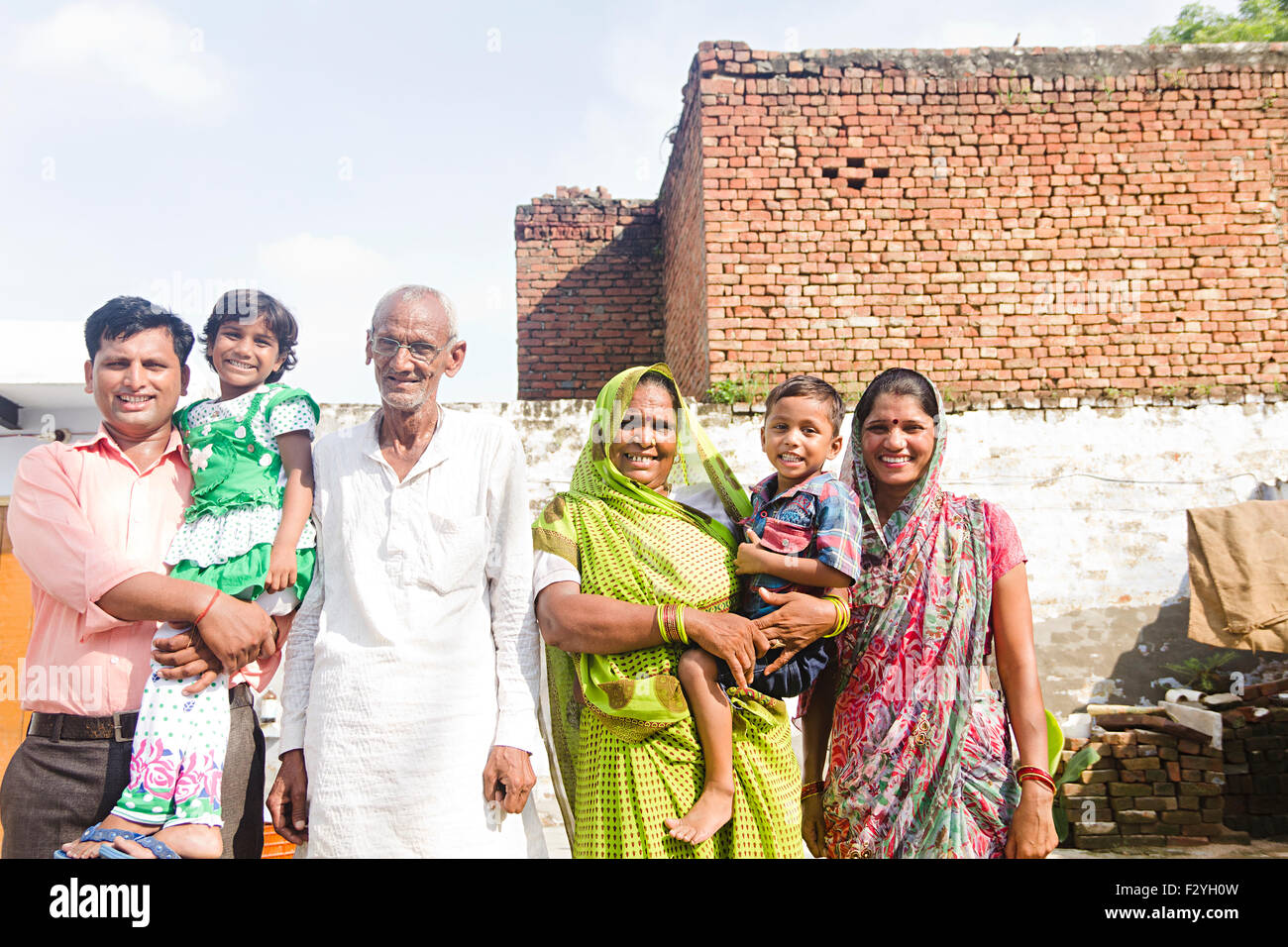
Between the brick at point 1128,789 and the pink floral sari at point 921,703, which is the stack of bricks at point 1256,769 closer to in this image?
the brick at point 1128,789

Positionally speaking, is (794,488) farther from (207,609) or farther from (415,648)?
(207,609)

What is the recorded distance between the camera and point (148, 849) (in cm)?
187

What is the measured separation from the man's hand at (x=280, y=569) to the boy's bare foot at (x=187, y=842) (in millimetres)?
566

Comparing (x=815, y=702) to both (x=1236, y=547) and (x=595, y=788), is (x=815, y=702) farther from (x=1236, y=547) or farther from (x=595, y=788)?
(x=1236, y=547)

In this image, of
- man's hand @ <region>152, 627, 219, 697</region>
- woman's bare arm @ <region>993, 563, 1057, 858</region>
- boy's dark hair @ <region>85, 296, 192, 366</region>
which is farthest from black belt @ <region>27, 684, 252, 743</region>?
Result: woman's bare arm @ <region>993, 563, 1057, 858</region>

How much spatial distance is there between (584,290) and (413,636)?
7.41 meters

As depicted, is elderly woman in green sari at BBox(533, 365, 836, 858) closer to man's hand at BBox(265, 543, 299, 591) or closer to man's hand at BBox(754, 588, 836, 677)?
man's hand at BBox(754, 588, 836, 677)

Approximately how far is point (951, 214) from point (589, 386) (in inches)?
154

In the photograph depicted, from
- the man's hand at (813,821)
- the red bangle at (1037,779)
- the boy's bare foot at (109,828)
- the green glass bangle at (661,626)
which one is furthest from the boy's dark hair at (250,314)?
the red bangle at (1037,779)

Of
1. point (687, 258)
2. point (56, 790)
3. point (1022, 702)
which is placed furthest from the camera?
point (687, 258)

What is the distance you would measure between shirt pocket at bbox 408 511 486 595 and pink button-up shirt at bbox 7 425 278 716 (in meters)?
0.63

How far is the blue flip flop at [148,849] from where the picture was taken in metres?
1.87

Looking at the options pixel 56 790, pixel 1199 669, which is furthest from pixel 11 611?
pixel 1199 669
